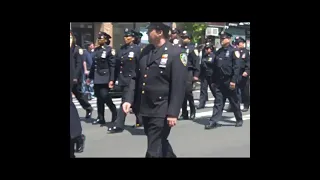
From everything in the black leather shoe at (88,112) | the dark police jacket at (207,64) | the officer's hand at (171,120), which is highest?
the dark police jacket at (207,64)

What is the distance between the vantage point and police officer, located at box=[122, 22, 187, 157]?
4785 mm

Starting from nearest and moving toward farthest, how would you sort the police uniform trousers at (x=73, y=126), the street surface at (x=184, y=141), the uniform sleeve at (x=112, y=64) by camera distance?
1. the police uniform trousers at (x=73, y=126)
2. the street surface at (x=184, y=141)
3. the uniform sleeve at (x=112, y=64)

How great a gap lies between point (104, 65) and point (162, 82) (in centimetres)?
356

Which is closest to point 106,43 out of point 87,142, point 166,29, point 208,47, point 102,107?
point 102,107

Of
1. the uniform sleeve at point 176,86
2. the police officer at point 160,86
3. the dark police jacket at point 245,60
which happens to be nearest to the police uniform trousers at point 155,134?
the police officer at point 160,86

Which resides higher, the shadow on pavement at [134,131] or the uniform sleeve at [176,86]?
the uniform sleeve at [176,86]

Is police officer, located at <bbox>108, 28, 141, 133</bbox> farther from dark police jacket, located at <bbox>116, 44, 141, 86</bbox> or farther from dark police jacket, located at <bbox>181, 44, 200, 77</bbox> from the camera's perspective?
dark police jacket, located at <bbox>181, 44, 200, 77</bbox>

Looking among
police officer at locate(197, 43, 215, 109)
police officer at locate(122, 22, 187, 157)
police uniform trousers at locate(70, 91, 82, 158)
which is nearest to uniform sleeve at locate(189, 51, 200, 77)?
police officer at locate(197, 43, 215, 109)

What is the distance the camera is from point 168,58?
4848 mm

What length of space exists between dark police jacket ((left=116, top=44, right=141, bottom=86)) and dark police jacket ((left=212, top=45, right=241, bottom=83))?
1601mm

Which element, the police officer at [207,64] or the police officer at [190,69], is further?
the police officer at [207,64]

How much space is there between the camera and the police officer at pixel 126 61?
25.5ft

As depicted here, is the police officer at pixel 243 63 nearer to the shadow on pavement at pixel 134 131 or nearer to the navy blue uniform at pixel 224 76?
the navy blue uniform at pixel 224 76

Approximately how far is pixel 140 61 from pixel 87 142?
2547 mm
